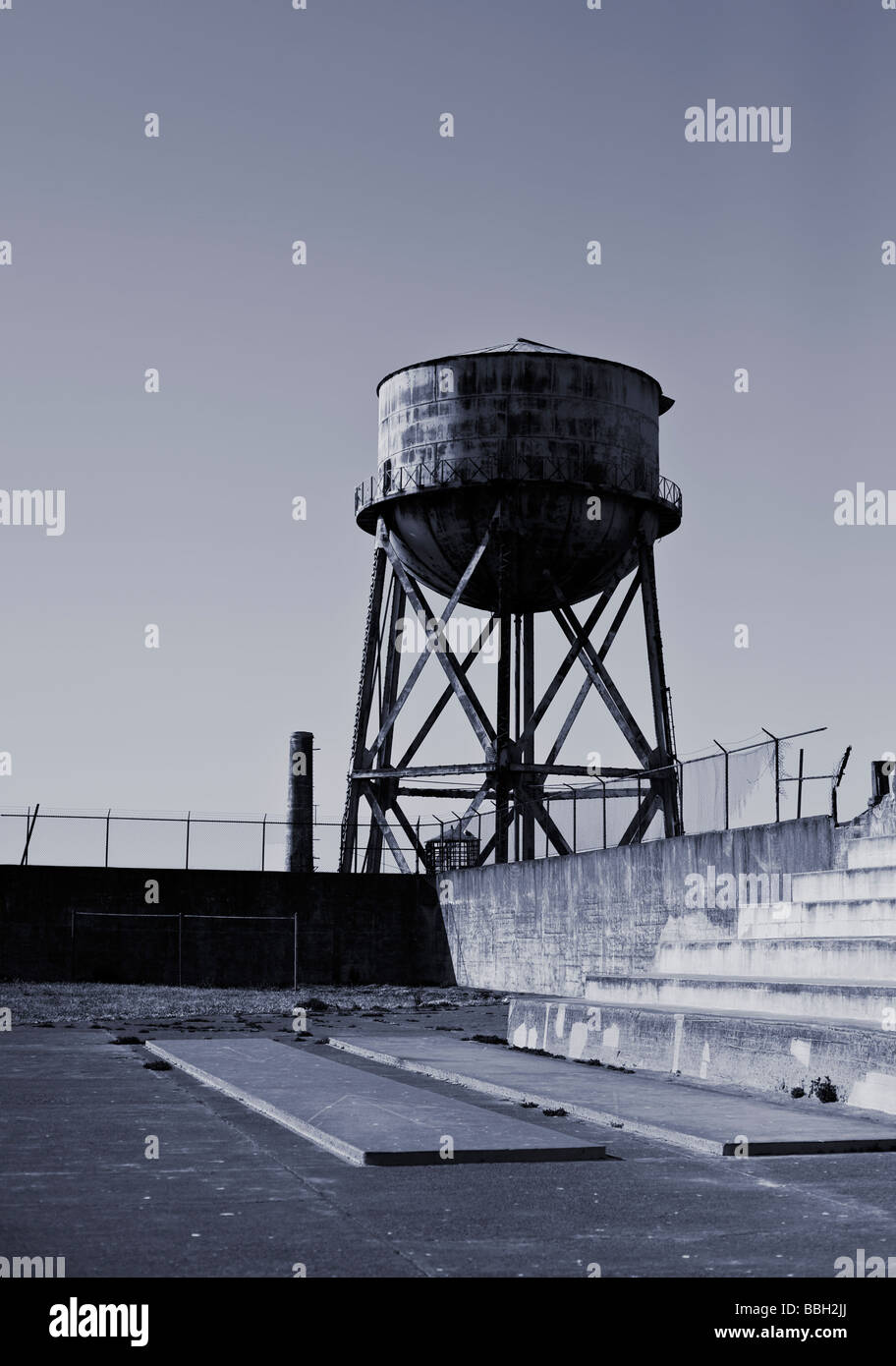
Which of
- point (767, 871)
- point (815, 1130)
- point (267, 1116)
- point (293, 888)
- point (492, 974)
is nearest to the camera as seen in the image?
point (815, 1130)

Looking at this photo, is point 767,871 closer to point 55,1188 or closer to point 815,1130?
point 815,1130

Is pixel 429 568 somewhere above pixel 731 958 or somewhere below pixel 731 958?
above

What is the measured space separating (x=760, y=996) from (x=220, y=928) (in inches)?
977

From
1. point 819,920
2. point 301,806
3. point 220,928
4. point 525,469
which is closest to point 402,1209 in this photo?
point 819,920

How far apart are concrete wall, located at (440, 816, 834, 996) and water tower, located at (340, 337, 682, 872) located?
6.90ft

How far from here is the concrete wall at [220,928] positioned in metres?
36.5

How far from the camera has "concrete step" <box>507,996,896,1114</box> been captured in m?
11.3

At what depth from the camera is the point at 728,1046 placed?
13297 mm

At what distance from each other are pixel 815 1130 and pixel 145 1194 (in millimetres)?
4266

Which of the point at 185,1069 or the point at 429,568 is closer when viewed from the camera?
the point at 185,1069

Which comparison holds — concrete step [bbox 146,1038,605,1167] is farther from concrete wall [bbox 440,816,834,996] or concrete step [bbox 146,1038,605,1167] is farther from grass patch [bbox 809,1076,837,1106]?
concrete wall [bbox 440,816,834,996]

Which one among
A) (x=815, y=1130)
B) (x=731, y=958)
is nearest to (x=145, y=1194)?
(x=815, y=1130)
